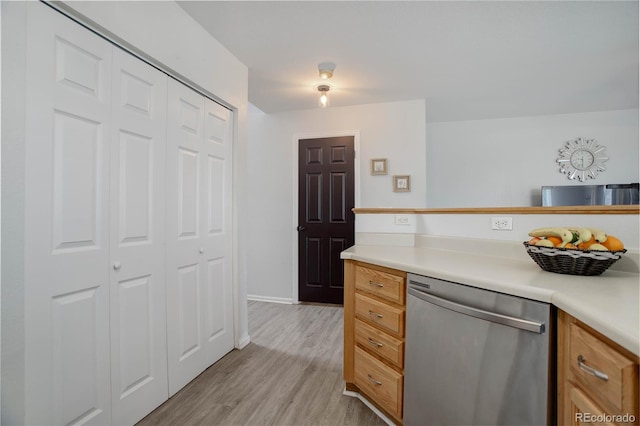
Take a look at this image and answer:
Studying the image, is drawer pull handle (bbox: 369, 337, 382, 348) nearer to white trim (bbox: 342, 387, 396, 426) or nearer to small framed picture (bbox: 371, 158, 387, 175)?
white trim (bbox: 342, 387, 396, 426)

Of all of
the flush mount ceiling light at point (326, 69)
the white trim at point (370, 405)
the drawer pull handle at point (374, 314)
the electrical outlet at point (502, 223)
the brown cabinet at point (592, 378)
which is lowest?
the white trim at point (370, 405)

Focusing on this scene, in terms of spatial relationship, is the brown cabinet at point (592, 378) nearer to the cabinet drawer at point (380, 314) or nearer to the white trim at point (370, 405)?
the cabinet drawer at point (380, 314)

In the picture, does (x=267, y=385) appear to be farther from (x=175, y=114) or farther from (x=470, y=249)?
(x=175, y=114)

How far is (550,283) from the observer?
1039 mm

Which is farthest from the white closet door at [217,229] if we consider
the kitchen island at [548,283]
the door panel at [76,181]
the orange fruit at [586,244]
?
the orange fruit at [586,244]

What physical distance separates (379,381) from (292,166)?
2669mm

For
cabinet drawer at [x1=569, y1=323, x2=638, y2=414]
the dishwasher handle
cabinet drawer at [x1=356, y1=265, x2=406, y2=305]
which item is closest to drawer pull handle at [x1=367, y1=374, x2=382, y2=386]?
cabinet drawer at [x1=356, y1=265, x2=406, y2=305]

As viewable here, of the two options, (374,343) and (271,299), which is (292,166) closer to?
(271,299)

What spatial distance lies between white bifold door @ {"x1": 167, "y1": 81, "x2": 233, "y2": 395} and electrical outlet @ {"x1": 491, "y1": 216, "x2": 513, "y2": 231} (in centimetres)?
182

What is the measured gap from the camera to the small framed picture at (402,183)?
11.1ft

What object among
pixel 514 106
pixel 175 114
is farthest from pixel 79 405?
pixel 514 106

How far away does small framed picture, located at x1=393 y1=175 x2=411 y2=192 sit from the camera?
3.38 meters

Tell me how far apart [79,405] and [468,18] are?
2.94m

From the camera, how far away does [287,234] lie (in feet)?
12.3
